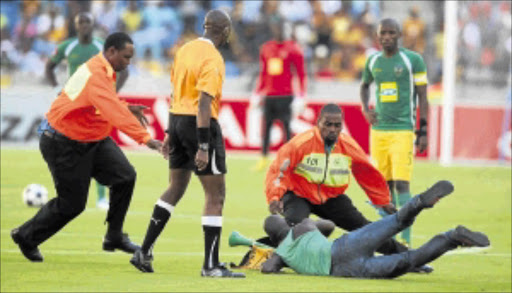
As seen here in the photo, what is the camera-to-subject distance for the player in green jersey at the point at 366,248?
29.6 ft

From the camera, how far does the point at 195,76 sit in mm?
9547

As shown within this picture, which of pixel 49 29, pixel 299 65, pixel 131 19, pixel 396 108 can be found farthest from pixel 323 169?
pixel 49 29

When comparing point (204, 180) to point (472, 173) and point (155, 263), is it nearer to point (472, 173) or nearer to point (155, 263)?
point (155, 263)

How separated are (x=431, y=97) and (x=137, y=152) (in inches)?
270

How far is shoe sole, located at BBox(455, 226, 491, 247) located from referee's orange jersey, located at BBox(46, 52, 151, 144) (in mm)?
2590

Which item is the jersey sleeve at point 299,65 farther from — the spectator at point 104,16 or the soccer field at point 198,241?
the spectator at point 104,16

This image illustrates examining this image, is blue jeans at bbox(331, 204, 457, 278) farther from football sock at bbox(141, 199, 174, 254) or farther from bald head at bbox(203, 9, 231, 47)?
bald head at bbox(203, 9, 231, 47)

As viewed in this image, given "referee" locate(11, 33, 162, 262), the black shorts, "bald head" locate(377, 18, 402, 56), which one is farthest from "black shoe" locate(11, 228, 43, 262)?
"bald head" locate(377, 18, 402, 56)

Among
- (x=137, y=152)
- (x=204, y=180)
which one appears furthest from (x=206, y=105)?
(x=137, y=152)

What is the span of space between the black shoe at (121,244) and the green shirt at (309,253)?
186 cm

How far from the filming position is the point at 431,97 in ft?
90.5

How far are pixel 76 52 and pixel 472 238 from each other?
8.69 meters

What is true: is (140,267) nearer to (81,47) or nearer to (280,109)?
(81,47)

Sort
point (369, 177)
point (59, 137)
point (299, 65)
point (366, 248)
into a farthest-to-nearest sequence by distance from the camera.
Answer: point (299, 65), point (369, 177), point (59, 137), point (366, 248)
